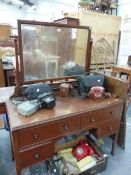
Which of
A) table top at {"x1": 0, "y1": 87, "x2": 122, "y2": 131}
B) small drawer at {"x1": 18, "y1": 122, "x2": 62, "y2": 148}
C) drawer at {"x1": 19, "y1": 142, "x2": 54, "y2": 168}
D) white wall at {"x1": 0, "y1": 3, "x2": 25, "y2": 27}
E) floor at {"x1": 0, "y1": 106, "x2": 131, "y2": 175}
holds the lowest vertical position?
floor at {"x1": 0, "y1": 106, "x2": 131, "y2": 175}

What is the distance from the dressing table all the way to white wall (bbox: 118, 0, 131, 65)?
302 centimetres

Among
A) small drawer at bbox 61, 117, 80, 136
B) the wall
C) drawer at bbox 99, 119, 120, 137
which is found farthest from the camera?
the wall

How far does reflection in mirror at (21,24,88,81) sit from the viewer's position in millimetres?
1418

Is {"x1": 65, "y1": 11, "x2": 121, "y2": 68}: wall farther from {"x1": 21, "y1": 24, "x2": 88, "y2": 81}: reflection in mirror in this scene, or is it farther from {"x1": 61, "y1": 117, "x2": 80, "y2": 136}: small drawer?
{"x1": 61, "y1": 117, "x2": 80, "y2": 136}: small drawer

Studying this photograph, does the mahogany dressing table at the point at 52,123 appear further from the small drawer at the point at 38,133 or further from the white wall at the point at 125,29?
the white wall at the point at 125,29

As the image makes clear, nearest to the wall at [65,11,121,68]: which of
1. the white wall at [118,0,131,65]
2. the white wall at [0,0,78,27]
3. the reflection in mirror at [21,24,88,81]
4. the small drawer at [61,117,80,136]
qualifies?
the white wall at [118,0,131,65]

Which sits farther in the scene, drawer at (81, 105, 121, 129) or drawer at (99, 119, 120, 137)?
drawer at (99, 119, 120, 137)

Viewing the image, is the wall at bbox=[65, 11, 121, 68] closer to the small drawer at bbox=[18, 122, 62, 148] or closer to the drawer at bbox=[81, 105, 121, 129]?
the drawer at bbox=[81, 105, 121, 129]

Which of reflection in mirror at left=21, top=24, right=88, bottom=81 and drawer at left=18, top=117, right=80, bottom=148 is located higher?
reflection in mirror at left=21, top=24, right=88, bottom=81

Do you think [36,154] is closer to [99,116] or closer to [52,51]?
[99,116]

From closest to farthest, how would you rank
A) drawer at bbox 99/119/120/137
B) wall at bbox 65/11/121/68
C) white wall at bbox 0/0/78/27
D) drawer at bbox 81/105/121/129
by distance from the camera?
drawer at bbox 81/105/121/129 → drawer at bbox 99/119/120/137 → wall at bbox 65/11/121/68 → white wall at bbox 0/0/78/27

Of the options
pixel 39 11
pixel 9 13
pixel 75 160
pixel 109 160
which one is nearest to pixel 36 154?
pixel 75 160

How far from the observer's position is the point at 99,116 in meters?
1.44

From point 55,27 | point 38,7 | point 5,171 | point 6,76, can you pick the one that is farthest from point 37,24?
point 38,7
